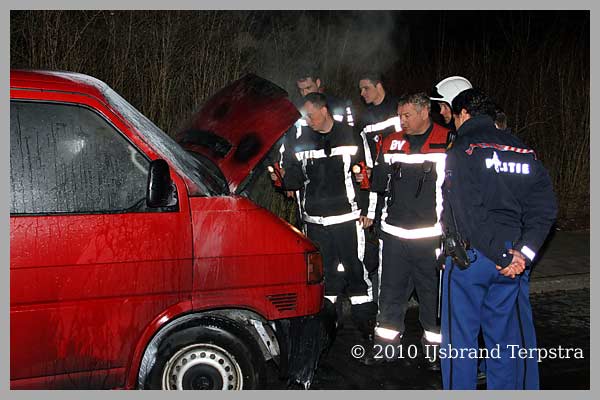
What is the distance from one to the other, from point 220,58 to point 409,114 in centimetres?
465

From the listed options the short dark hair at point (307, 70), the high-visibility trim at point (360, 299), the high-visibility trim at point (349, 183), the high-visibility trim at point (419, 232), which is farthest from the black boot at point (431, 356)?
the short dark hair at point (307, 70)

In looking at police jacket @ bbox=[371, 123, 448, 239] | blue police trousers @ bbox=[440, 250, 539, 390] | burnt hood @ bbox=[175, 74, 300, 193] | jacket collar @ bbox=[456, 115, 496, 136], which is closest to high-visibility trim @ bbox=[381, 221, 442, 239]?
police jacket @ bbox=[371, 123, 448, 239]

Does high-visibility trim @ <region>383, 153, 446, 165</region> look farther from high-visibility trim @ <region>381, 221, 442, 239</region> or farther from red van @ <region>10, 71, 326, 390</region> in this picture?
red van @ <region>10, 71, 326, 390</region>

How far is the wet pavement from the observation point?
4633 mm

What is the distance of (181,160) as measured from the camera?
3.86 m

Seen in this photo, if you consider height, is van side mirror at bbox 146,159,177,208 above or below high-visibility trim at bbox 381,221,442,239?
above

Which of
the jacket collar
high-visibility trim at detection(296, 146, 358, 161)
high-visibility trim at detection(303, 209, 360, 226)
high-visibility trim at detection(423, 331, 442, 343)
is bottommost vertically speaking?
high-visibility trim at detection(423, 331, 442, 343)

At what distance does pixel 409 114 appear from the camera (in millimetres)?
4773

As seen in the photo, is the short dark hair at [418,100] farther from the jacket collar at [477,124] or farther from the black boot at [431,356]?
the black boot at [431,356]

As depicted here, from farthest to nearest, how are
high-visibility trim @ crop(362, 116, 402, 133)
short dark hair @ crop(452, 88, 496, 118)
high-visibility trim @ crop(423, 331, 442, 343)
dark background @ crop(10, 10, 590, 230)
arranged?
dark background @ crop(10, 10, 590, 230) < high-visibility trim @ crop(362, 116, 402, 133) < high-visibility trim @ crop(423, 331, 442, 343) < short dark hair @ crop(452, 88, 496, 118)

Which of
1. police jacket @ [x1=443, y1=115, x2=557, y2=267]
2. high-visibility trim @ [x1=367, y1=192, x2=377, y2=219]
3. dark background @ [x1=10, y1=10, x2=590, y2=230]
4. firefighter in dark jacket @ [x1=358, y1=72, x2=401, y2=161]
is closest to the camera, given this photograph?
police jacket @ [x1=443, y1=115, x2=557, y2=267]

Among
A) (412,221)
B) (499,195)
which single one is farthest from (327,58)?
(499,195)

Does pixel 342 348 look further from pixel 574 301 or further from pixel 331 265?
pixel 574 301

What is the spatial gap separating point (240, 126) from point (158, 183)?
1.14 meters
